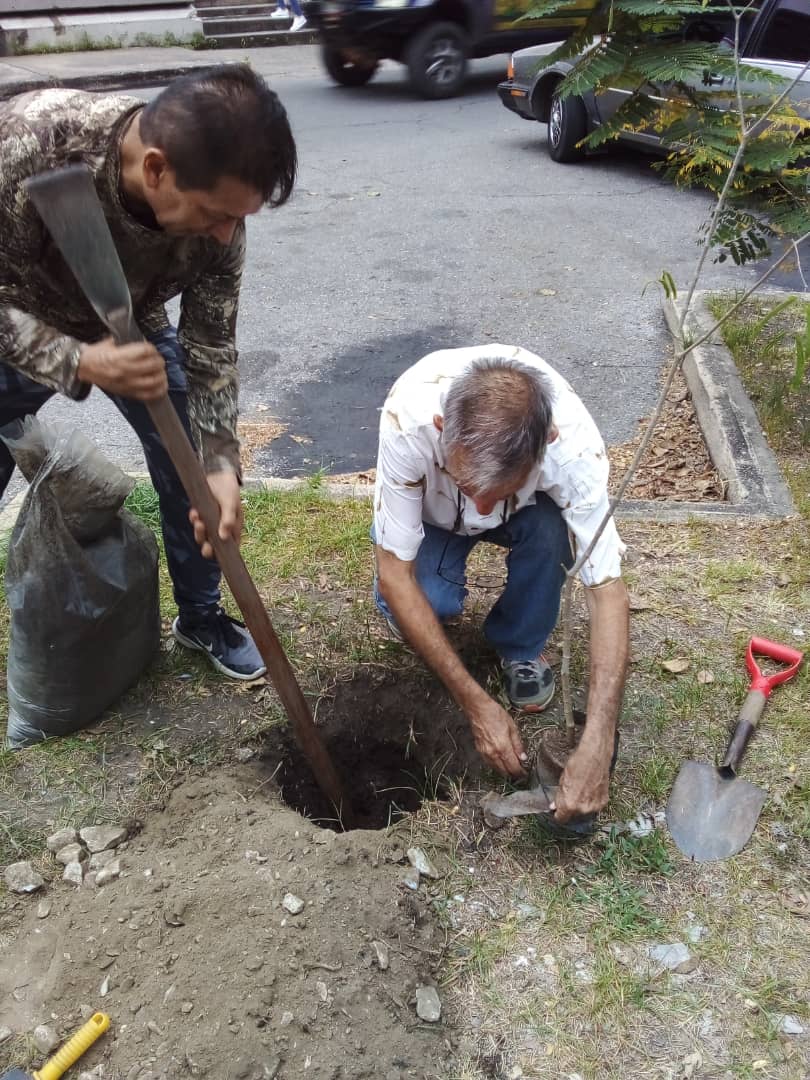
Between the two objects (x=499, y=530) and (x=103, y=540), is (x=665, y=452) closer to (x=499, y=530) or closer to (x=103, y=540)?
(x=499, y=530)

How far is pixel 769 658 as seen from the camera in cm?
293

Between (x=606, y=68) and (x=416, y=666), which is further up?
(x=606, y=68)

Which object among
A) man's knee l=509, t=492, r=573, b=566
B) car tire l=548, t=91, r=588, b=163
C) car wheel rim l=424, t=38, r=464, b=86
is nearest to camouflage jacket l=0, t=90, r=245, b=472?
man's knee l=509, t=492, r=573, b=566

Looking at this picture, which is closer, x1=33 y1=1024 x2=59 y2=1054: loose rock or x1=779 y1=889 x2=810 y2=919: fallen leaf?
x1=33 y1=1024 x2=59 y2=1054: loose rock

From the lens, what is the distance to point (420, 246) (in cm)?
688

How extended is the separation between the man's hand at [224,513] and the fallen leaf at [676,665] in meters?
1.43

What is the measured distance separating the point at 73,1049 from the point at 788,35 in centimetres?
677

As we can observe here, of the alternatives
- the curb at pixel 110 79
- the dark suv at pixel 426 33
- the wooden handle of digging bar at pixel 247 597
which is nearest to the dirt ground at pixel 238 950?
the wooden handle of digging bar at pixel 247 597

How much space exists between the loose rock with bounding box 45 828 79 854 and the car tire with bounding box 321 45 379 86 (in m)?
10.8

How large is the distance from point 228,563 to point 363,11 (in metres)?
9.83

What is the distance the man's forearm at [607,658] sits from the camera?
87.2 inches

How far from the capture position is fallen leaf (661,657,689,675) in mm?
2885

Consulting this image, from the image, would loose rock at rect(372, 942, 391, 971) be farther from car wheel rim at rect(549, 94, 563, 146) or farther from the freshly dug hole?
car wheel rim at rect(549, 94, 563, 146)

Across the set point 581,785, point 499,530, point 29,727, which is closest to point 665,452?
point 499,530
